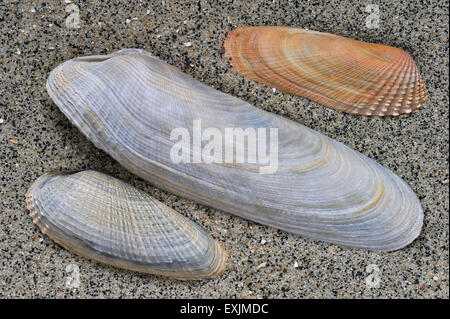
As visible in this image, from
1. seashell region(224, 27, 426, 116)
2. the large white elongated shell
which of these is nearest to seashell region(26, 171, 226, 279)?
the large white elongated shell

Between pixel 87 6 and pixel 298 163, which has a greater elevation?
pixel 87 6

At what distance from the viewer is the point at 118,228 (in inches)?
61.1

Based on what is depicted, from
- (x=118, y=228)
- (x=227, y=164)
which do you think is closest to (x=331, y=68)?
(x=227, y=164)

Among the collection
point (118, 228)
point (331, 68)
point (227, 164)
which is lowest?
point (118, 228)

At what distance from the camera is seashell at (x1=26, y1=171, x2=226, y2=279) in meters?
1.55

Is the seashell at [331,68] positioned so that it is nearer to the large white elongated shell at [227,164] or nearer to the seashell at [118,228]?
the large white elongated shell at [227,164]

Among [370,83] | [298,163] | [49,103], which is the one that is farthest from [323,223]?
[49,103]

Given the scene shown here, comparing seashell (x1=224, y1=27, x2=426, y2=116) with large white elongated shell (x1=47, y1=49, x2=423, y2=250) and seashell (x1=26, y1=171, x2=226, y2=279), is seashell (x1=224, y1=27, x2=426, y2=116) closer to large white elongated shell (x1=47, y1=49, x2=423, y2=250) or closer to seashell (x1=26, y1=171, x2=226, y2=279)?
large white elongated shell (x1=47, y1=49, x2=423, y2=250)

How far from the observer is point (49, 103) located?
5.35 ft

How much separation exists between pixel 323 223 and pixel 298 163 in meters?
0.21

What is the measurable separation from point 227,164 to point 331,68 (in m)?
0.45

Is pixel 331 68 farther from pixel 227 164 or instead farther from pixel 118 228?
pixel 118 228
